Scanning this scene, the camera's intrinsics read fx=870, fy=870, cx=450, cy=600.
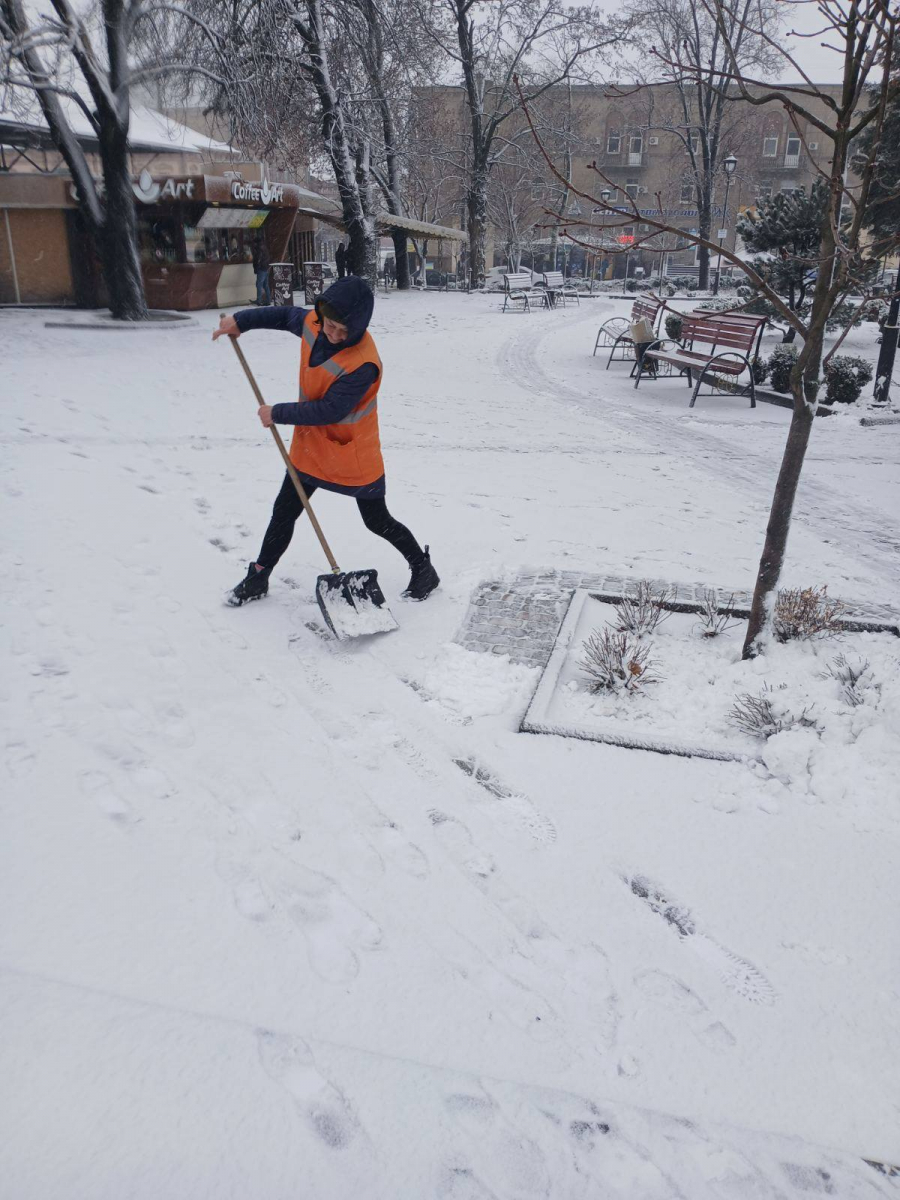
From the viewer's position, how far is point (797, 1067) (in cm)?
211

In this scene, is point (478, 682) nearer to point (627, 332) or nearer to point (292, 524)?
point (292, 524)

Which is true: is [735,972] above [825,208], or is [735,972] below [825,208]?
below

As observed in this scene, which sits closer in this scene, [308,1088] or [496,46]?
[308,1088]

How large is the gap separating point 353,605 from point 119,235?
522 inches

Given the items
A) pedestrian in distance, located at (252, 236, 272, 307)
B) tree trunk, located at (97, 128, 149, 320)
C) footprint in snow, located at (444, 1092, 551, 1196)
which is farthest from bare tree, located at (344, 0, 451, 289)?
footprint in snow, located at (444, 1092, 551, 1196)

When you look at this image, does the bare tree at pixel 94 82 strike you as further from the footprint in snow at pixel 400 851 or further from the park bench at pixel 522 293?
the footprint in snow at pixel 400 851

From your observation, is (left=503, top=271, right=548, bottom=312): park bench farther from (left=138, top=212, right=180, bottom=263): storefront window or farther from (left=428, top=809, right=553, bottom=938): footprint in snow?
(left=428, top=809, right=553, bottom=938): footprint in snow

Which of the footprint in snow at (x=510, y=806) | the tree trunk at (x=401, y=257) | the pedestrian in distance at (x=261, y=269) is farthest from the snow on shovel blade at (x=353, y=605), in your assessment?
the tree trunk at (x=401, y=257)

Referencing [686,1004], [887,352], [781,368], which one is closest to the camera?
[686,1004]

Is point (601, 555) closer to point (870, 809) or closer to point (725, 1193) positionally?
point (870, 809)

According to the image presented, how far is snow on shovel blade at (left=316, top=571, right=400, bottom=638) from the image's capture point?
4077mm

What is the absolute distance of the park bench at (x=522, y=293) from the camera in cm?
2476

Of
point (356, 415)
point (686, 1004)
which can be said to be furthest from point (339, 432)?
point (686, 1004)

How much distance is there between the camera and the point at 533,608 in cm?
447
